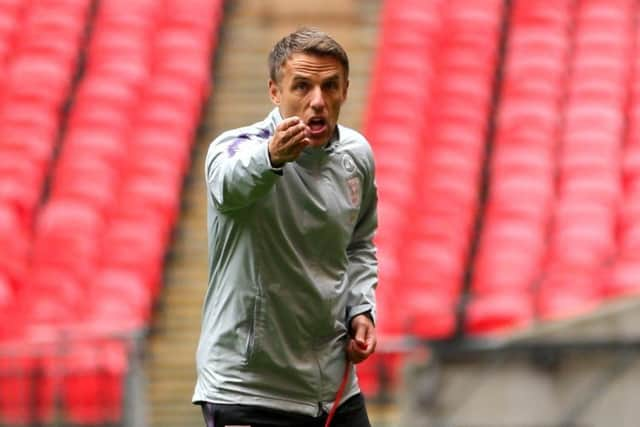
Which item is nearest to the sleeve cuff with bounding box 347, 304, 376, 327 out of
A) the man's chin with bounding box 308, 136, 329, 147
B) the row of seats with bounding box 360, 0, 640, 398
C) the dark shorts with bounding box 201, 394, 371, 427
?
the dark shorts with bounding box 201, 394, 371, 427

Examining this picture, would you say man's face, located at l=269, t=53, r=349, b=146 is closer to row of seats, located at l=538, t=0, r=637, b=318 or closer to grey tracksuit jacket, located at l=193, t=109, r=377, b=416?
grey tracksuit jacket, located at l=193, t=109, r=377, b=416

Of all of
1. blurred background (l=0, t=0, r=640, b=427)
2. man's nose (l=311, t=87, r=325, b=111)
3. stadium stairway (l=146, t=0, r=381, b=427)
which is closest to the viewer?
man's nose (l=311, t=87, r=325, b=111)

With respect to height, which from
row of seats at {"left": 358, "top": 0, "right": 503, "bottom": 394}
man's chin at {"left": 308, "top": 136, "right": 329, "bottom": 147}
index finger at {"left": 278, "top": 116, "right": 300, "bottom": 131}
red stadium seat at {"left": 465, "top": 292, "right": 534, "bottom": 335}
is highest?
index finger at {"left": 278, "top": 116, "right": 300, "bottom": 131}

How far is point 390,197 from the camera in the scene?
10.3m

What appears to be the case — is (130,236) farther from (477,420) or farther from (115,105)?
(477,420)

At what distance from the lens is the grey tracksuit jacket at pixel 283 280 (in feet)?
11.8

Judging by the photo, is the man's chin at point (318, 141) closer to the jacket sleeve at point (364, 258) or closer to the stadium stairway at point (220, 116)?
the jacket sleeve at point (364, 258)

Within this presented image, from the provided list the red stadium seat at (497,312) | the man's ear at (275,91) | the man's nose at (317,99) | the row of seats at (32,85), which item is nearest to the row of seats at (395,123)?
the red stadium seat at (497,312)

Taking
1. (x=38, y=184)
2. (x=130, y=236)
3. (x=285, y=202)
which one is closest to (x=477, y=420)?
(x=130, y=236)

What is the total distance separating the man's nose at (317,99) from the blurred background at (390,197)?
464 centimetres

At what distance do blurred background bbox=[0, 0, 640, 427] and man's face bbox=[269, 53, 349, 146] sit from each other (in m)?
4.59

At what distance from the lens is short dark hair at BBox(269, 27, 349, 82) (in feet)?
11.6

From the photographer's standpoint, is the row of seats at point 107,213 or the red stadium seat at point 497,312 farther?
the red stadium seat at point 497,312

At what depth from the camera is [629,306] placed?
25.8ft
